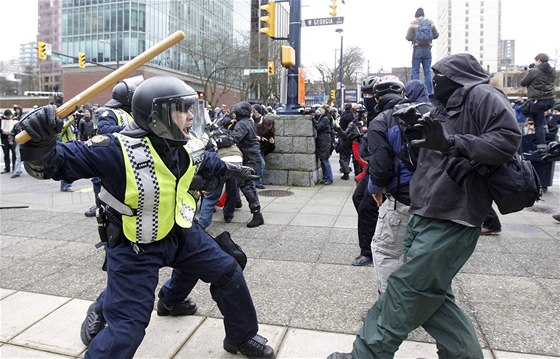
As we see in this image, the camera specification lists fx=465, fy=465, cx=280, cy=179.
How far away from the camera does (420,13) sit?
29.7 ft

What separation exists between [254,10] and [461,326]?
8077 cm

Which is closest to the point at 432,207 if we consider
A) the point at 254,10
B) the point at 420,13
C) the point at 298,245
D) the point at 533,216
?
the point at 298,245


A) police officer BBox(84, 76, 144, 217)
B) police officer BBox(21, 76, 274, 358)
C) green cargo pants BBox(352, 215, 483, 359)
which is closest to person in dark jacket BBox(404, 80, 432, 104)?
green cargo pants BBox(352, 215, 483, 359)

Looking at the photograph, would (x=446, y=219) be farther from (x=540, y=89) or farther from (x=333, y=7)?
(x=333, y=7)

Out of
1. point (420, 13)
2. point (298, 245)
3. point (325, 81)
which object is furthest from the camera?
point (325, 81)

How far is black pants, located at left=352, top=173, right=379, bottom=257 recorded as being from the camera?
442cm

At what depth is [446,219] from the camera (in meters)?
2.28

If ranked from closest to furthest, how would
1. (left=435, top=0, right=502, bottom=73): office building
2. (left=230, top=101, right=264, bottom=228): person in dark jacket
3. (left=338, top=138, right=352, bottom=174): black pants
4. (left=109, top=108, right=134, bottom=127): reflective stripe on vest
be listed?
1. (left=109, top=108, right=134, bottom=127): reflective stripe on vest
2. (left=230, top=101, right=264, bottom=228): person in dark jacket
3. (left=338, top=138, right=352, bottom=174): black pants
4. (left=435, top=0, right=502, bottom=73): office building

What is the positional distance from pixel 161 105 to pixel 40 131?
58cm

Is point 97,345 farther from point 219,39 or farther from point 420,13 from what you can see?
point 219,39

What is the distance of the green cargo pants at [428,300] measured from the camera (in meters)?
2.29

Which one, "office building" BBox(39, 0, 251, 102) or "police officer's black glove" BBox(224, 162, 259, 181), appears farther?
"office building" BBox(39, 0, 251, 102)

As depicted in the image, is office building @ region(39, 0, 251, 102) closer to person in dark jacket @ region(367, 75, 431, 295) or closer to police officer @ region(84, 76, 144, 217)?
police officer @ region(84, 76, 144, 217)

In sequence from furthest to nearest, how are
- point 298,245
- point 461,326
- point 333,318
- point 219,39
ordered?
point 219,39 → point 298,245 → point 333,318 → point 461,326
